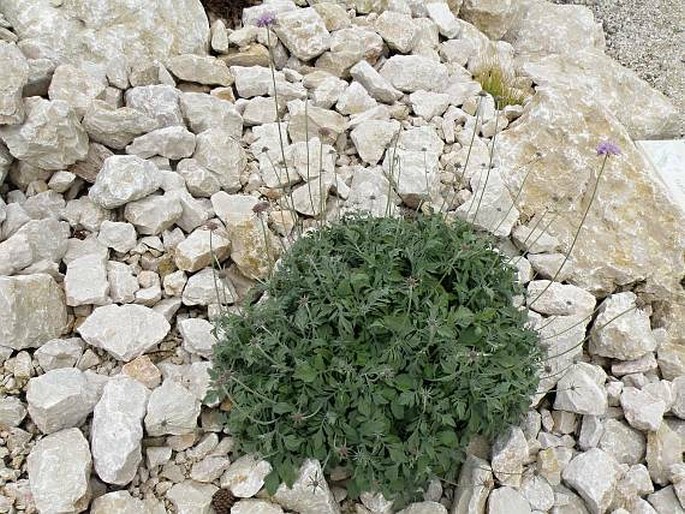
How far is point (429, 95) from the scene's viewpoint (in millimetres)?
5133

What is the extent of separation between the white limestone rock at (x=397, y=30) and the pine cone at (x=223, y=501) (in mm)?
A: 3527

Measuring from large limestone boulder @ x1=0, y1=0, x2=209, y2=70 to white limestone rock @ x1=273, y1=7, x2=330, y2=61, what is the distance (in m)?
0.58

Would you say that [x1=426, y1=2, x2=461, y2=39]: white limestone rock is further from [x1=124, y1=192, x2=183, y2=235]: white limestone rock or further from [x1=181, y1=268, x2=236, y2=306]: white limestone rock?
[x1=181, y1=268, x2=236, y2=306]: white limestone rock

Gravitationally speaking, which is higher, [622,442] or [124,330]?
[124,330]

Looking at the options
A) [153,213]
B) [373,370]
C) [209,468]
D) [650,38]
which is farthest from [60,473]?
[650,38]

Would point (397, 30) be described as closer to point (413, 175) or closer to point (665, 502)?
point (413, 175)

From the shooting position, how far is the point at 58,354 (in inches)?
136

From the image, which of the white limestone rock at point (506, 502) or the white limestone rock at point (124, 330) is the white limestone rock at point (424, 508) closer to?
the white limestone rock at point (506, 502)

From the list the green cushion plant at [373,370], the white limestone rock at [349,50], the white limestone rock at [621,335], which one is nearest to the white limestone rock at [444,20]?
the white limestone rock at [349,50]

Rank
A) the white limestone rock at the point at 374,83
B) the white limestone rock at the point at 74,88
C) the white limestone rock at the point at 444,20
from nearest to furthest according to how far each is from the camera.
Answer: the white limestone rock at the point at 74,88
the white limestone rock at the point at 374,83
the white limestone rock at the point at 444,20

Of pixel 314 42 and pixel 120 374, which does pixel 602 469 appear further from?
pixel 314 42

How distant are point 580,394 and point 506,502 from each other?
0.69m

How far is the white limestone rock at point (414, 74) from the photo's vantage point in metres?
5.27

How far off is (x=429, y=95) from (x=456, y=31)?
3.55 feet
